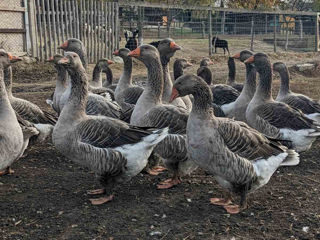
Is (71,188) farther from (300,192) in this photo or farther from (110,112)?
(300,192)

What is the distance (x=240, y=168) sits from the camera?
441 cm

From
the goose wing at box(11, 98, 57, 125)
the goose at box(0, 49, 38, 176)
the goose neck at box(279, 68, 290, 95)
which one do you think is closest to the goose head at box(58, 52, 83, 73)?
the goose at box(0, 49, 38, 176)

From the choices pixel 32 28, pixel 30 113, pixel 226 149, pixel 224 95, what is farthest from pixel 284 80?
pixel 32 28

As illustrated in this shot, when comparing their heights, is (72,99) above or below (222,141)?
above

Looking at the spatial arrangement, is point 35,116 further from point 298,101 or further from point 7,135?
point 298,101

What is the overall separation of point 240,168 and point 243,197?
443 millimetres

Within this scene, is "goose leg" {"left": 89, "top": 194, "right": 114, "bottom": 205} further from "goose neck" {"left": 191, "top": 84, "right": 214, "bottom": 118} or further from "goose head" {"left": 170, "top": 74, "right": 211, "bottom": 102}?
"goose head" {"left": 170, "top": 74, "right": 211, "bottom": 102}

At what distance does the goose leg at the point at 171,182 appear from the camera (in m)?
5.32

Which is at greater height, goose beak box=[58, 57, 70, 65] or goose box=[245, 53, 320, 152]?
goose beak box=[58, 57, 70, 65]

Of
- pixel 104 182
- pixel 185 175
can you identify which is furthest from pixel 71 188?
pixel 185 175

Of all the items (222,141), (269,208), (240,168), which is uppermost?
(222,141)

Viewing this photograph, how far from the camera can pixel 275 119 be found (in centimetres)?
642

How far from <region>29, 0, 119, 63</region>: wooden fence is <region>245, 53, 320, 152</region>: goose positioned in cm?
1099

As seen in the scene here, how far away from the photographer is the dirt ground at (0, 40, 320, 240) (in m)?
4.11
